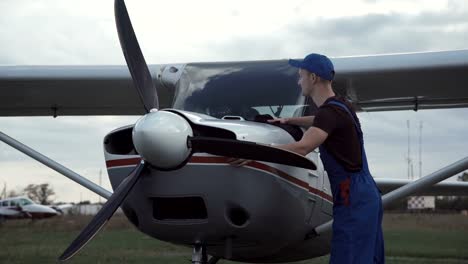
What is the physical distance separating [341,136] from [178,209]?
1390mm

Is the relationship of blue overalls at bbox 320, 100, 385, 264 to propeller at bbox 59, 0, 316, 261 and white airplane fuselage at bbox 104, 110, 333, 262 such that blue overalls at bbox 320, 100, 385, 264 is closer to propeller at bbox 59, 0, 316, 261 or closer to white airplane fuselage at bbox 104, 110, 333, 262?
propeller at bbox 59, 0, 316, 261

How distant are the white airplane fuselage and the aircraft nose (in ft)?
0.72

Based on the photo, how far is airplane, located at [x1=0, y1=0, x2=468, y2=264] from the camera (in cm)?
463

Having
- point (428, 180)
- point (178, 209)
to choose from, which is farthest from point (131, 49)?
point (428, 180)

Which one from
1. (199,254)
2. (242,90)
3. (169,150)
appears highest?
(242,90)

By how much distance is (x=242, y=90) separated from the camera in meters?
6.13

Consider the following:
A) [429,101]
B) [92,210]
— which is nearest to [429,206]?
[92,210]

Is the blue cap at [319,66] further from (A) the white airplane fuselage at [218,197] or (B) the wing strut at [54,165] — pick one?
(B) the wing strut at [54,165]

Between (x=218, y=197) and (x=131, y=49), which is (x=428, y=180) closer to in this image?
(x=218, y=197)

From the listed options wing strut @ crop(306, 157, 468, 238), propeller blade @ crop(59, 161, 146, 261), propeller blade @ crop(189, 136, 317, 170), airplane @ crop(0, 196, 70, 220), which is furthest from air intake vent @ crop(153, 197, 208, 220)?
airplane @ crop(0, 196, 70, 220)

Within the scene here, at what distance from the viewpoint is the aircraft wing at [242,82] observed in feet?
21.2

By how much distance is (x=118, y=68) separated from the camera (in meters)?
8.55

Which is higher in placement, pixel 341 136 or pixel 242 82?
pixel 242 82

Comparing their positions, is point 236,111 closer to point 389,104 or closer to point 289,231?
point 289,231
